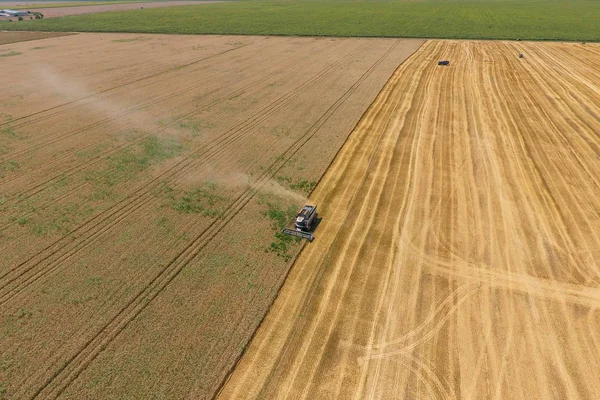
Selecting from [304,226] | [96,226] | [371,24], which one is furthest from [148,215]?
[371,24]

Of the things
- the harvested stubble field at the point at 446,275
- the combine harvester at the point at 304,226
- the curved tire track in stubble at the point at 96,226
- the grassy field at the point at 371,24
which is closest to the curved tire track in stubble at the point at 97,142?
the curved tire track in stubble at the point at 96,226

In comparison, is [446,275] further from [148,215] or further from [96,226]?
[96,226]

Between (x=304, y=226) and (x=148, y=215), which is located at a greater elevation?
(x=304, y=226)

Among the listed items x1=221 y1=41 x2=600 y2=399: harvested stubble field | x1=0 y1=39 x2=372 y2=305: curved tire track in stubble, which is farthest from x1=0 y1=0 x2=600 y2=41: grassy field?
x1=0 y1=39 x2=372 y2=305: curved tire track in stubble

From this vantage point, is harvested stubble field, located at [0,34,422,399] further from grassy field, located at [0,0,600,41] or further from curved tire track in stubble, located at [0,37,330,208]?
grassy field, located at [0,0,600,41]

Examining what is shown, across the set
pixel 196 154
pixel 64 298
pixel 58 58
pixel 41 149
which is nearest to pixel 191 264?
pixel 64 298

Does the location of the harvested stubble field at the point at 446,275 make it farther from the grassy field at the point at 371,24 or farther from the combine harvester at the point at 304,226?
the grassy field at the point at 371,24
